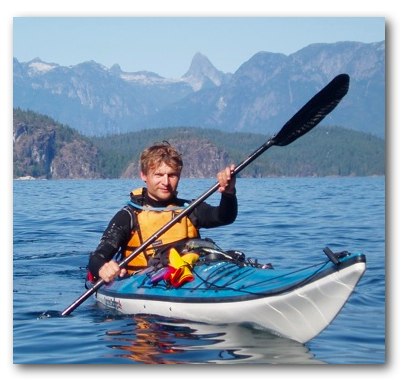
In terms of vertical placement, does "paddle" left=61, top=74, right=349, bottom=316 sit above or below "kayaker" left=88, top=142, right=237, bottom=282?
above

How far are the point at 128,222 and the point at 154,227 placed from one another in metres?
0.19

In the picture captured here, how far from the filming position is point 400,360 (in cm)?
582

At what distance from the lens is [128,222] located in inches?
262

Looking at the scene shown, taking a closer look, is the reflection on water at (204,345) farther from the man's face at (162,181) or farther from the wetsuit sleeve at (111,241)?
the man's face at (162,181)

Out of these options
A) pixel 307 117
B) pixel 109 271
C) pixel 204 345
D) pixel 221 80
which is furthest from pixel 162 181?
pixel 221 80

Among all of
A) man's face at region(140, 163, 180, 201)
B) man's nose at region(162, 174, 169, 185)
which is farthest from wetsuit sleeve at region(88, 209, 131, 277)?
man's nose at region(162, 174, 169, 185)

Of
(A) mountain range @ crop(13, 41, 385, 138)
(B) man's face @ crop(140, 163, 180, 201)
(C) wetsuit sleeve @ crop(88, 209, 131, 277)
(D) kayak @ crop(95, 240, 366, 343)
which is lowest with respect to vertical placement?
(D) kayak @ crop(95, 240, 366, 343)

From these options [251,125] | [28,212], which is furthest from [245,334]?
[251,125]

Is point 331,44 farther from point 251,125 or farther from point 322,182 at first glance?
point 251,125

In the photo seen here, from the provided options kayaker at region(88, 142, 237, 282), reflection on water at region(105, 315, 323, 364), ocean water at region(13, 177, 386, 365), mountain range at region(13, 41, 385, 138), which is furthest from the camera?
mountain range at region(13, 41, 385, 138)

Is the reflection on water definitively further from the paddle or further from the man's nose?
the man's nose

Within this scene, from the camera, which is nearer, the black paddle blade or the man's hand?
the man's hand

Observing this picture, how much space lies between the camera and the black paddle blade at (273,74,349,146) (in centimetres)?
598

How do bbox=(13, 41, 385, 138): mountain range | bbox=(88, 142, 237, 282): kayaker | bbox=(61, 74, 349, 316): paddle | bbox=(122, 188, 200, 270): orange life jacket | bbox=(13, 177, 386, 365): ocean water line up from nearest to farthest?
bbox=(13, 177, 386, 365): ocean water
bbox=(61, 74, 349, 316): paddle
bbox=(88, 142, 237, 282): kayaker
bbox=(122, 188, 200, 270): orange life jacket
bbox=(13, 41, 385, 138): mountain range
